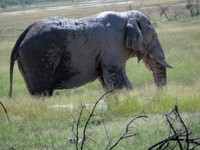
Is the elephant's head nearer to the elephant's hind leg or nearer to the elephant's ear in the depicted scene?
the elephant's ear

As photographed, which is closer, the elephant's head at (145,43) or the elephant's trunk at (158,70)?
the elephant's head at (145,43)

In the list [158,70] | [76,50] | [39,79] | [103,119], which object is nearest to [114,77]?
[76,50]

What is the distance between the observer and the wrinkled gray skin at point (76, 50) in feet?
40.1

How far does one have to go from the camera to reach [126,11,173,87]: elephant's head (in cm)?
1305

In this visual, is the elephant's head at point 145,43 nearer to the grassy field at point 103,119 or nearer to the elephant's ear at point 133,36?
the elephant's ear at point 133,36

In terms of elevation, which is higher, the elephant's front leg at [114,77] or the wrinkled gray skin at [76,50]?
the wrinkled gray skin at [76,50]

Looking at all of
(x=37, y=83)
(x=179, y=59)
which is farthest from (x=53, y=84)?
(x=179, y=59)

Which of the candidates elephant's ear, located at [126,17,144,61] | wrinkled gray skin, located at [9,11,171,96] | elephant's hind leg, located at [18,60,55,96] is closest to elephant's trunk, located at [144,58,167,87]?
wrinkled gray skin, located at [9,11,171,96]

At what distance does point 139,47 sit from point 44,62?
2.39 meters

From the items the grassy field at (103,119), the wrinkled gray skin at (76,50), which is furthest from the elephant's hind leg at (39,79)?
the grassy field at (103,119)

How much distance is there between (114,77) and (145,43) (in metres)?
1.73

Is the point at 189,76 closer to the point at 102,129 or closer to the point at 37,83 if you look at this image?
the point at 37,83

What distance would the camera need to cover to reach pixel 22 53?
12.2 m

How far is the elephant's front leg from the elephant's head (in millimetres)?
664
